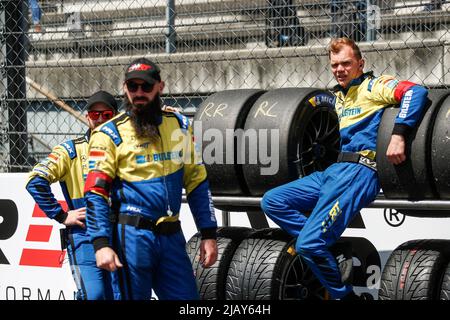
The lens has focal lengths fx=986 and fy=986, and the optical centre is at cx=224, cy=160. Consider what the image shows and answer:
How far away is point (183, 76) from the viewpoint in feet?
27.1

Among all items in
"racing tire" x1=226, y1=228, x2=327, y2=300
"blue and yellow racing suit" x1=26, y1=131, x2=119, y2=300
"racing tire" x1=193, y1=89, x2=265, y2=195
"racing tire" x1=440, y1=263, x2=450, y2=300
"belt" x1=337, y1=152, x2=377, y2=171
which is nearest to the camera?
"racing tire" x1=440, y1=263, x2=450, y2=300

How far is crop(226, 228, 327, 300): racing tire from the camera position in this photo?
5.93 metres

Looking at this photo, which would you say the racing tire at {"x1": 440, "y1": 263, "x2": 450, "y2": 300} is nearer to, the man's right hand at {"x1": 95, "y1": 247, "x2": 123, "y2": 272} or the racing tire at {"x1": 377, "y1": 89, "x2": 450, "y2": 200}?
the racing tire at {"x1": 377, "y1": 89, "x2": 450, "y2": 200}

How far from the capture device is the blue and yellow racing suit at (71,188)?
6070mm

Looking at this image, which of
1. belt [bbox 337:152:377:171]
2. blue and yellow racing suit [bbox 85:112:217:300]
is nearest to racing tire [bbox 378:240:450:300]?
belt [bbox 337:152:377:171]

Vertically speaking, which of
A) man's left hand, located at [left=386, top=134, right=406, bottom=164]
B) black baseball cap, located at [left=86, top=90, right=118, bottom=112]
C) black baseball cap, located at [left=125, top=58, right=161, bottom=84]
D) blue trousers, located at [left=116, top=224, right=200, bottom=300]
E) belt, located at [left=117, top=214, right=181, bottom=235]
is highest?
black baseball cap, located at [left=125, top=58, right=161, bottom=84]

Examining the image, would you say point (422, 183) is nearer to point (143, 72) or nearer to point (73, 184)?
point (143, 72)

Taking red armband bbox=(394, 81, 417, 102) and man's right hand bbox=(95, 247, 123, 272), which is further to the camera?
red armband bbox=(394, 81, 417, 102)

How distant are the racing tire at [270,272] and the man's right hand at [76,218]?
3.16 ft

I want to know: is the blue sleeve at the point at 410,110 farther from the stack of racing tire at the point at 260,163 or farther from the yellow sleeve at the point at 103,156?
the yellow sleeve at the point at 103,156

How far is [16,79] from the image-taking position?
802 cm

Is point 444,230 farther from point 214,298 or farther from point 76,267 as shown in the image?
point 76,267

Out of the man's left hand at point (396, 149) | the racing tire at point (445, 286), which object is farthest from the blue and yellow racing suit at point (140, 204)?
the racing tire at point (445, 286)

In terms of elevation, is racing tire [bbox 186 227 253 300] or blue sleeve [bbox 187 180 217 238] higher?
blue sleeve [bbox 187 180 217 238]
